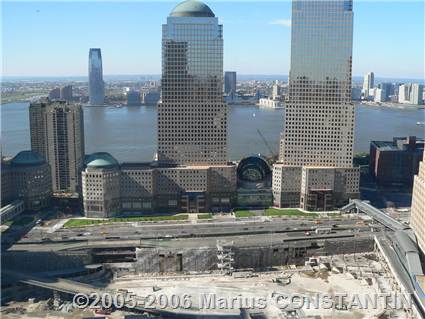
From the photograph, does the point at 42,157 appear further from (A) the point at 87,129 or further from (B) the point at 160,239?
(A) the point at 87,129

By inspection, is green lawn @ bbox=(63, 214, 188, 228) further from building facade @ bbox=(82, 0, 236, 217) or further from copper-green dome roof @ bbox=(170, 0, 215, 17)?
copper-green dome roof @ bbox=(170, 0, 215, 17)

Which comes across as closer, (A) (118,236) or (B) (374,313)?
(B) (374,313)

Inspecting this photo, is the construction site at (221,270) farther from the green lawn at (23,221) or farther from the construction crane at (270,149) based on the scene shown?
the construction crane at (270,149)

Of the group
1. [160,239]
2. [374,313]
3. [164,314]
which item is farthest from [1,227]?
[374,313]

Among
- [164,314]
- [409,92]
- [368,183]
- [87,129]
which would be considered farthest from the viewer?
[409,92]

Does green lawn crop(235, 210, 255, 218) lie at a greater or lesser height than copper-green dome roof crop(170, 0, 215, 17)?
lesser

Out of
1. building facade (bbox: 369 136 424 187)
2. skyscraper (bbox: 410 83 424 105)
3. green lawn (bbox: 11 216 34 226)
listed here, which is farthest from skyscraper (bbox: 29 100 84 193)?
skyscraper (bbox: 410 83 424 105)
